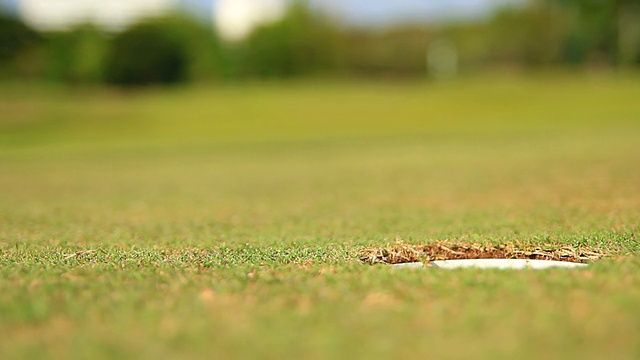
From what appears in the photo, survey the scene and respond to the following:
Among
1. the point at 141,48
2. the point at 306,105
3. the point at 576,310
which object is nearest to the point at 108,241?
the point at 576,310

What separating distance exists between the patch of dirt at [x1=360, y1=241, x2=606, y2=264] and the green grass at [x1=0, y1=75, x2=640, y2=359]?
8.6 inches

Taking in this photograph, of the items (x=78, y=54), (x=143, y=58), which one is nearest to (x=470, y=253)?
(x=143, y=58)

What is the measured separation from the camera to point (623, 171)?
13297 mm

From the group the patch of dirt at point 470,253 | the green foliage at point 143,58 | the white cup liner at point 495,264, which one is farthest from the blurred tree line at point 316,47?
the white cup liner at point 495,264

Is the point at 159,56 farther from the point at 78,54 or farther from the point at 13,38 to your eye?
the point at 13,38

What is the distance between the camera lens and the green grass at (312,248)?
3.87 m

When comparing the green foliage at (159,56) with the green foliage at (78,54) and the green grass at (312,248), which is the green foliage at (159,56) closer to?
the green foliage at (78,54)

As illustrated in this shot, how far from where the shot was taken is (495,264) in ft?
19.0

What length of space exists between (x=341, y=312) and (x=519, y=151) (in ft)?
53.2

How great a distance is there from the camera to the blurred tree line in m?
59.8

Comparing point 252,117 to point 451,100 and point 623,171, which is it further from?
point 623,171

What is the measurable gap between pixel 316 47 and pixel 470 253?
224 ft

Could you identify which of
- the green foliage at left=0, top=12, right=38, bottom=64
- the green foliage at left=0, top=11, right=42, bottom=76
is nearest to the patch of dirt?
the green foliage at left=0, top=11, right=42, bottom=76

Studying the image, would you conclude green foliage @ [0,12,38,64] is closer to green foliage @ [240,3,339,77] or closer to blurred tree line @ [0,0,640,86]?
blurred tree line @ [0,0,640,86]
